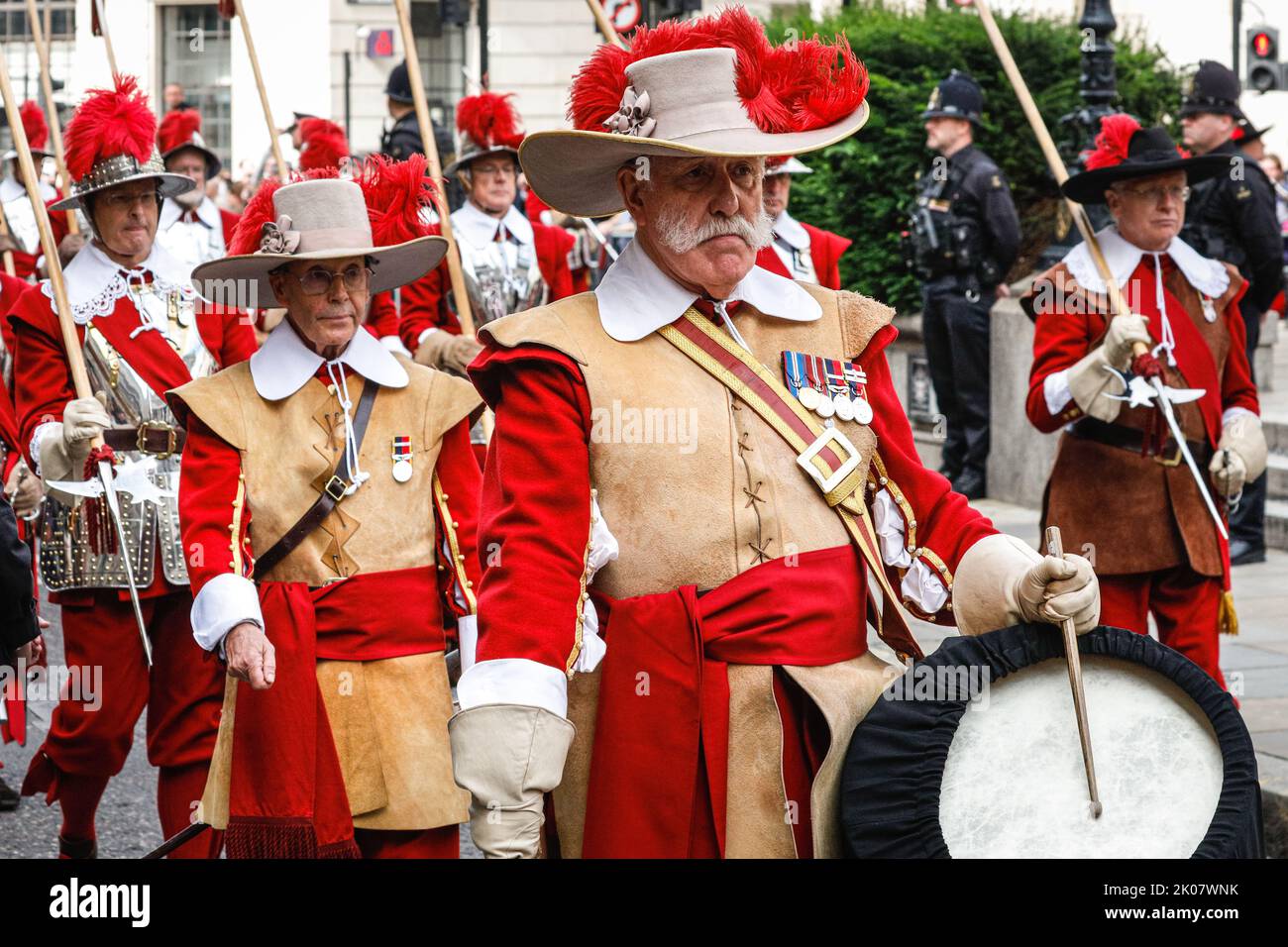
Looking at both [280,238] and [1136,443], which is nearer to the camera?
[280,238]

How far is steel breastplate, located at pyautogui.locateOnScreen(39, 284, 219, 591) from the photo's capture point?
588 centimetres

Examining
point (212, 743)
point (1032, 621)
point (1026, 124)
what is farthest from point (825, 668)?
point (1026, 124)

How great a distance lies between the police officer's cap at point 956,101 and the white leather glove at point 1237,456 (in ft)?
19.9

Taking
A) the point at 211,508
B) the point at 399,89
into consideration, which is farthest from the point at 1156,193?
the point at 399,89

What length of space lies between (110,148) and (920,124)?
27.3 ft

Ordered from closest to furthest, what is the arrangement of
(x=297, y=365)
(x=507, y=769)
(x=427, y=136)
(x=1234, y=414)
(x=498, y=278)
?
(x=507, y=769) < (x=297, y=365) < (x=1234, y=414) < (x=427, y=136) < (x=498, y=278)

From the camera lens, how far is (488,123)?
9.30m

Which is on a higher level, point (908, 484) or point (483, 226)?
point (908, 484)

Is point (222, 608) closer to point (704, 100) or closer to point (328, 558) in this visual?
point (328, 558)

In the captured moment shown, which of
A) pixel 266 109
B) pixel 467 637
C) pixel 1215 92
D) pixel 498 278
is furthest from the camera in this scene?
pixel 1215 92

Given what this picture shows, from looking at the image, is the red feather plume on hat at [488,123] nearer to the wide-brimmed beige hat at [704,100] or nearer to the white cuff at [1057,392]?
the white cuff at [1057,392]

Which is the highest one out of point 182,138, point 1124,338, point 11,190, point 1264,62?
point 1124,338

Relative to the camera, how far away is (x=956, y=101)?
12242mm

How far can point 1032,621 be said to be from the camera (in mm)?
3367
